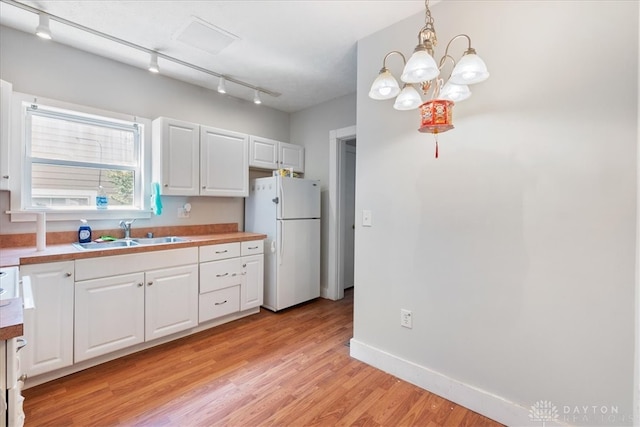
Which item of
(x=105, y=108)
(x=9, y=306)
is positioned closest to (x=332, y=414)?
(x=9, y=306)

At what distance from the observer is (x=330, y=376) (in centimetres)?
204

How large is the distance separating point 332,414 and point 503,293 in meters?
1.21

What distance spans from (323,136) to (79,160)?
2600mm

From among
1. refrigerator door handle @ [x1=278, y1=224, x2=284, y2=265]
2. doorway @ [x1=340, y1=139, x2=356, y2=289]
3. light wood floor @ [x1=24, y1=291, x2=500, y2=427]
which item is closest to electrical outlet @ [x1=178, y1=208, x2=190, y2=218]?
refrigerator door handle @ [x1=278, y1=224, x2=284, y2=265]

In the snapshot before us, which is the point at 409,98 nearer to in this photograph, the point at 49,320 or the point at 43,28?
the point at 43,28

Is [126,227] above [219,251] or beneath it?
above

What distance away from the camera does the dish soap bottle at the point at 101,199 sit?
259cm

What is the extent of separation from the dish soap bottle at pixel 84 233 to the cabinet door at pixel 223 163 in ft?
3.26

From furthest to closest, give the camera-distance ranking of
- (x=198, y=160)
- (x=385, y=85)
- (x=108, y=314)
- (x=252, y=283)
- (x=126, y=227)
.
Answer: (x=252, y=283), (x=198, y=160), (x=126, y=227), (x=108, y=314), (x=385, y=85)

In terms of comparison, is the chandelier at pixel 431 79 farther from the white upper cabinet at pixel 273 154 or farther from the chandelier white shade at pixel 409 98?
the white upper cabinet at pixel 273 154

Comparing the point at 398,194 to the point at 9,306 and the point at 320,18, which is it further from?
the point at 9,306

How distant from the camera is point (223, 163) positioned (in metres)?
3.16

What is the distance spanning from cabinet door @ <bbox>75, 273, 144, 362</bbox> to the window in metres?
0.85

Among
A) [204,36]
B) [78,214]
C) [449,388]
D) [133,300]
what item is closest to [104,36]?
[204,36]
